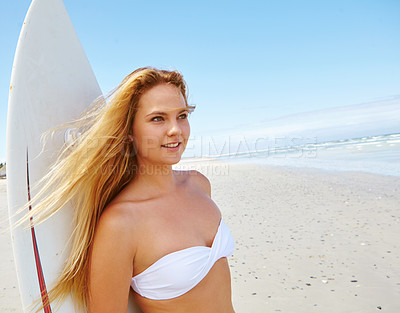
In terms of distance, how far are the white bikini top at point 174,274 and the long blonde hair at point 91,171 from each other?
0.27 meters

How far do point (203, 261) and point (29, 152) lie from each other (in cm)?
93

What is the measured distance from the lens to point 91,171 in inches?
62.1

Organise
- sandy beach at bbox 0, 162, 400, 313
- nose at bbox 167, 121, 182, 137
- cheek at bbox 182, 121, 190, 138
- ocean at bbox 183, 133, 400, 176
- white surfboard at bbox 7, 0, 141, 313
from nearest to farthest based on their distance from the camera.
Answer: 1. white surfboard at bbox 7, 0, 141, 313
2. nose at bbox 167, 121, 182, 137
3. cheek at bbox 182, 121, 190, 138
4. sandy beach at bbox 0, 162, 400, 313
5. ocean at bbox 183, 133, 400, 176

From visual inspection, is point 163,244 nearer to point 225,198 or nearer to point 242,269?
point 242,269

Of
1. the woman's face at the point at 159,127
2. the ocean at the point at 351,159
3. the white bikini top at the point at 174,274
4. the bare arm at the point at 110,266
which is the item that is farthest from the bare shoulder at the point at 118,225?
the ocean at the point at 351,159

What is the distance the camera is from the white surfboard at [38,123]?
1.31m

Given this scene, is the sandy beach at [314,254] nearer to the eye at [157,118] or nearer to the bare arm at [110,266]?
the bare arm at [110,266]

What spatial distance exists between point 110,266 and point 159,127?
0.68 m

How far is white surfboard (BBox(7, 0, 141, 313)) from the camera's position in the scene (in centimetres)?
131

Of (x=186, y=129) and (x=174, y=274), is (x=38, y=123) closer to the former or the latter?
(x=186, y=129)

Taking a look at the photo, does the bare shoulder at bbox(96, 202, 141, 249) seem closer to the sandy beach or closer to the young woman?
the young woman

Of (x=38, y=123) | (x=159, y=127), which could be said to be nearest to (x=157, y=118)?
(x=159, y=127)

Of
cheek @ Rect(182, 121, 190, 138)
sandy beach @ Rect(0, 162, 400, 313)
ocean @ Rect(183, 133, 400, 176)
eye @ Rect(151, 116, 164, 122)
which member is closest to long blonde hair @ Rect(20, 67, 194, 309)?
eye @ Rect(151, 116, 164, 122)

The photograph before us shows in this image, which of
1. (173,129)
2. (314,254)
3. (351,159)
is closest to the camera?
(173,129)
